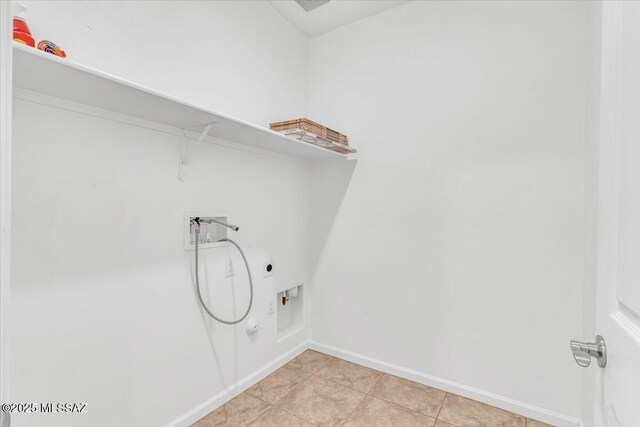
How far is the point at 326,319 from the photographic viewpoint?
247 centimetres

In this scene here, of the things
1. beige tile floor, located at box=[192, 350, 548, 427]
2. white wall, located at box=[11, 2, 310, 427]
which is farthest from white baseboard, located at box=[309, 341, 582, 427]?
white wall, located at box=[11, 2, 310, 427]

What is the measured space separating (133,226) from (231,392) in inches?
46.3

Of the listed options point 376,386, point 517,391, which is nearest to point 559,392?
point 517,391

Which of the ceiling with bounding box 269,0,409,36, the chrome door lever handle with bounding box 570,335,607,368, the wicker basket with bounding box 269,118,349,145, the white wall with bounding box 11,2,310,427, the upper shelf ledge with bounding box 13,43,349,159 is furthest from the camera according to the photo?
the ceiling with bounding box 269,0,409,36

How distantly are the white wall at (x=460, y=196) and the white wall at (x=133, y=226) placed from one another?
67 cm

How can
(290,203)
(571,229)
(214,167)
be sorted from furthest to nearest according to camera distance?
(290,203) → (214,167) → (571,229)

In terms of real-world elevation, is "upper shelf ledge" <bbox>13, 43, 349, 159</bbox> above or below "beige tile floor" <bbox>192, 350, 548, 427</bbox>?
above

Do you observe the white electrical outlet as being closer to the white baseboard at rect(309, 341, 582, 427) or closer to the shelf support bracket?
the shelf support bracket

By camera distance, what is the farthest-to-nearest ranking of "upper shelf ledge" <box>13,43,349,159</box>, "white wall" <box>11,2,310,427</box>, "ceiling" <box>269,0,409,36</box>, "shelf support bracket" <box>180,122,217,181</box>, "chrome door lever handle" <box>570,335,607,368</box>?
"ceiling" <box>269,0,409,36</box> < "shelf support bracket" <box>180,122,217,181</box> < "white wall" <box>11,2,310,427</box> < "upper shelf ledge" <box>13,43,349,159</box> < "chrome door lever handle" <box>570,335,607,368</box>

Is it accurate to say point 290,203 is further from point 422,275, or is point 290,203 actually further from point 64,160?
point 64,160

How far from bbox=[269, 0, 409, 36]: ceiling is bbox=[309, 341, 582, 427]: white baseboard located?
2.59m

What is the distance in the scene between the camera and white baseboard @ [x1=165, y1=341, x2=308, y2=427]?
160 centimetres

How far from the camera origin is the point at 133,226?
1396 mm

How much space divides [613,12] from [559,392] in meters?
1.86
